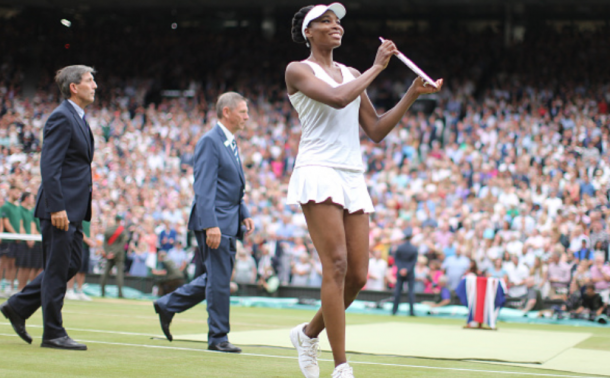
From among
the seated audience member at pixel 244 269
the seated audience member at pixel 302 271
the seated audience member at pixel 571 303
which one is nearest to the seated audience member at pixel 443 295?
the seated audience member at pixel 571 303

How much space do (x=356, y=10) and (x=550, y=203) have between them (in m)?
14.0

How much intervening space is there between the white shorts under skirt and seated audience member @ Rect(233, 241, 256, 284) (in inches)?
501

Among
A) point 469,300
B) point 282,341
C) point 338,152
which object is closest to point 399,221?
point 469,300

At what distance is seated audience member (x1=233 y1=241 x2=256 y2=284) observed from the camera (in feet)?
56.7

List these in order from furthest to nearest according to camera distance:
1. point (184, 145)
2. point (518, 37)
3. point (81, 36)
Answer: point (81, 36), point (518, 37), point (184, 145)

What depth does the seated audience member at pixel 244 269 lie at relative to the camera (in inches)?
681

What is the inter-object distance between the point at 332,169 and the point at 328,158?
0.07 meters

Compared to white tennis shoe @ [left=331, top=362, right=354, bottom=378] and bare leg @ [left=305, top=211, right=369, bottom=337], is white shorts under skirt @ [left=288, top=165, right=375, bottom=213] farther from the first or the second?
white tennis shoe @ [left=331, top=362, right=354, bottom=378]

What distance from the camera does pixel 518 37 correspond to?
91.9ft

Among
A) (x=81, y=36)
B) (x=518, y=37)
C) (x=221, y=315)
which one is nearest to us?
(x=221, y=315)

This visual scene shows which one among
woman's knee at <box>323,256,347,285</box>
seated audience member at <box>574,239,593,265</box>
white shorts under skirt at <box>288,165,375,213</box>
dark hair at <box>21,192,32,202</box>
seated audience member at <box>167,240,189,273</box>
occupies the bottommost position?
seated audience member at <box>167,240,189,273</box>

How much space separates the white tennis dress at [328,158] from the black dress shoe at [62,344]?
8.14 feet

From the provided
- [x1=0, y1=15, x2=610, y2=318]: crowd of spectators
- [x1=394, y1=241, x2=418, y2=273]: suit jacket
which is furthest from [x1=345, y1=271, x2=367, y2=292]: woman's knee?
[x1=394, y1=241, x2=418, y2=273]: suit jacket

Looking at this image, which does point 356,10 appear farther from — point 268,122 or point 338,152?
point 338,152
